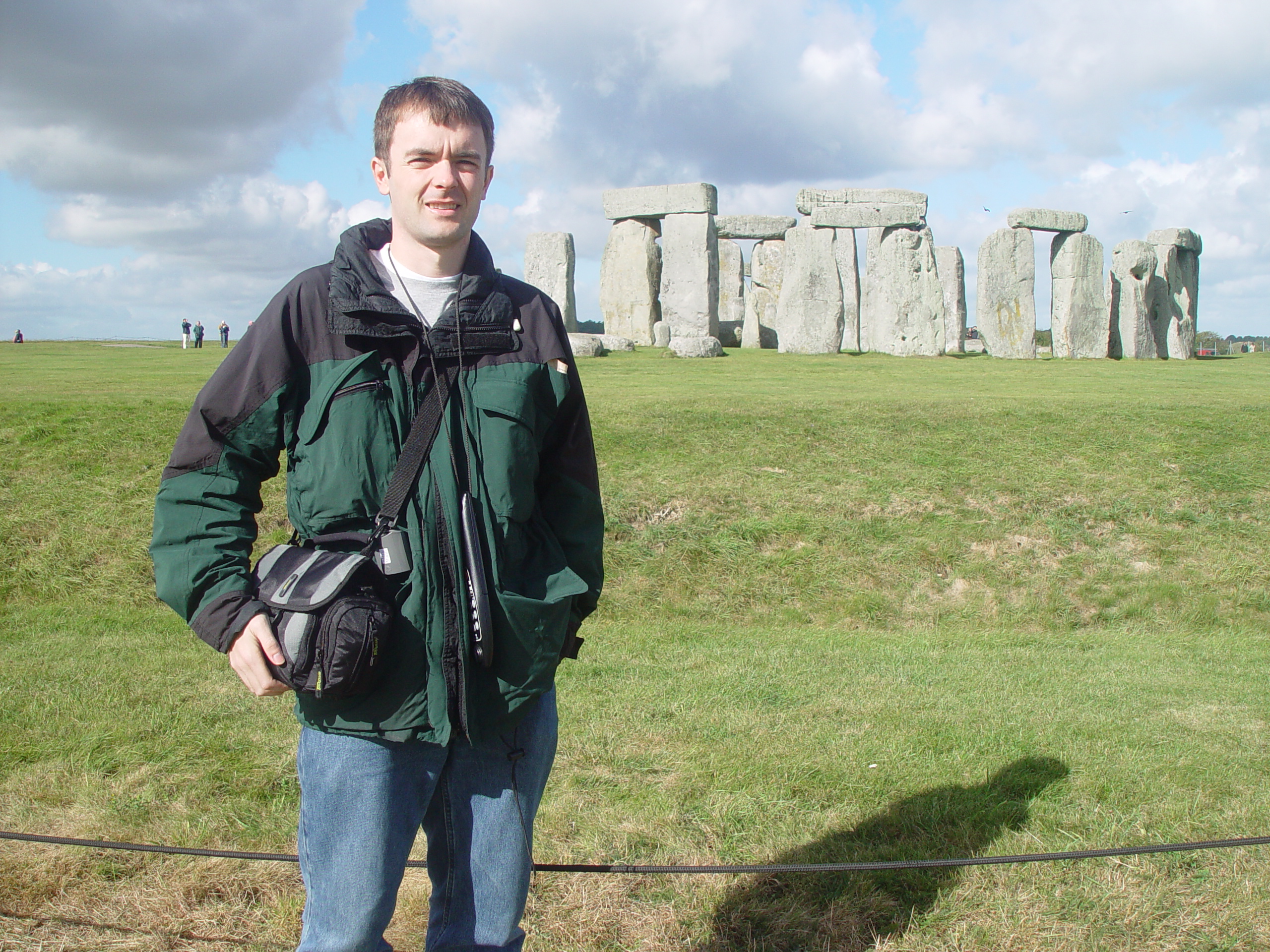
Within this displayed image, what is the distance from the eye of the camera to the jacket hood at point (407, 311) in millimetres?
1902

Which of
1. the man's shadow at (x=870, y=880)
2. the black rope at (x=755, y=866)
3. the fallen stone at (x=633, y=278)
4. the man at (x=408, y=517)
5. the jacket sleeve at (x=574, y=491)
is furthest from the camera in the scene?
the fallen stone at (x=633, y=278)

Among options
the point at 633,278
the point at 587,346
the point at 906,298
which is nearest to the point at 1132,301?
the point at 906,298

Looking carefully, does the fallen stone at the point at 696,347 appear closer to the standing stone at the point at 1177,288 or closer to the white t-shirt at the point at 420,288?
the standing stone at the point at 1177,288

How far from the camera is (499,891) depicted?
200 centimetres

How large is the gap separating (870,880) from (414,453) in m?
2.11

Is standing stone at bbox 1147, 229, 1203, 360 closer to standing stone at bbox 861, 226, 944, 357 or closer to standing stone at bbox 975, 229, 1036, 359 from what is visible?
standing stone at bbox 975, 229, 1036, 359

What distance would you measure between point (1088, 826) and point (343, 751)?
2.69m

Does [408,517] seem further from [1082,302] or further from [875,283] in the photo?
[1082,302]

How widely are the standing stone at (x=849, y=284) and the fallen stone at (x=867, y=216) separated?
0.40 meters

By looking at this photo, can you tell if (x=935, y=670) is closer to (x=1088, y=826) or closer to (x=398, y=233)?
(x=1088, y=826)

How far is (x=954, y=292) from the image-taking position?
25.9 meters

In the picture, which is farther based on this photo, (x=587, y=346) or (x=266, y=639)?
(x=587, y=346)

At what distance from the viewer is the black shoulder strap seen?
1867 mm

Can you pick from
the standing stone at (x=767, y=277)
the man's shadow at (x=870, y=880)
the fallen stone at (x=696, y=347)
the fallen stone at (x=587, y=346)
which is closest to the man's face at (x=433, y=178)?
the man's shadow at (x=870, y=880)
